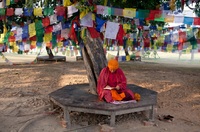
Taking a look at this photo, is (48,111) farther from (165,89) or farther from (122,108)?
(165,89)

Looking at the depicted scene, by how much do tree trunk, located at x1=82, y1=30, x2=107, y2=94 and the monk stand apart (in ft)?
1.73

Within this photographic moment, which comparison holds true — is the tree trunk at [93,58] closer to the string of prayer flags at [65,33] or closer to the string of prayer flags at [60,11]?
the string of prayer flags at [65,33]

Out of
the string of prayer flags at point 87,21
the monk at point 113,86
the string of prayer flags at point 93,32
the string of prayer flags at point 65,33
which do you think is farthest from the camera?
the string of prayer flags at point 65,33

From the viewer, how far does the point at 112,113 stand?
13.0ft

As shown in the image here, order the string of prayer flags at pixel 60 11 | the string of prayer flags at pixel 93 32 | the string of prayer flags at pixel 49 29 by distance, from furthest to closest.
A: the string of prayer flags at pixel 49 29 < the string of prayer flags at pixel 60 11 < the string of prayer flags at pixel 93 32

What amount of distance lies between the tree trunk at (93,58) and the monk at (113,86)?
528 mm

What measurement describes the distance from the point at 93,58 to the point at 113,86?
2.86ft

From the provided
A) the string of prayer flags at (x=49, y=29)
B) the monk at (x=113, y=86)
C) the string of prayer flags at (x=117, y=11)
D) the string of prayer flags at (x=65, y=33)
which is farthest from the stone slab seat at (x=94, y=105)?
the string of prayer flags at (x=117, y=11)

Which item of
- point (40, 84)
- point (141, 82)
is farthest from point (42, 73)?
point (141, 82)

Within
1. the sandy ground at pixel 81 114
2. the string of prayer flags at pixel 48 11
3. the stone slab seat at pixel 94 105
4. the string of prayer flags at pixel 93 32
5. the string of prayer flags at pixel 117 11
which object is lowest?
the sandy ground at pixel 81 114

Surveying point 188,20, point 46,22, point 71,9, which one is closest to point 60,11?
point 71,9

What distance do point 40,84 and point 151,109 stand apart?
4869 millimetres

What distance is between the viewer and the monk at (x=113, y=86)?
169 inches

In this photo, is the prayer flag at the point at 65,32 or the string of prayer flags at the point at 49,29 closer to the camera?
the prayer flag at the point at 65,32
